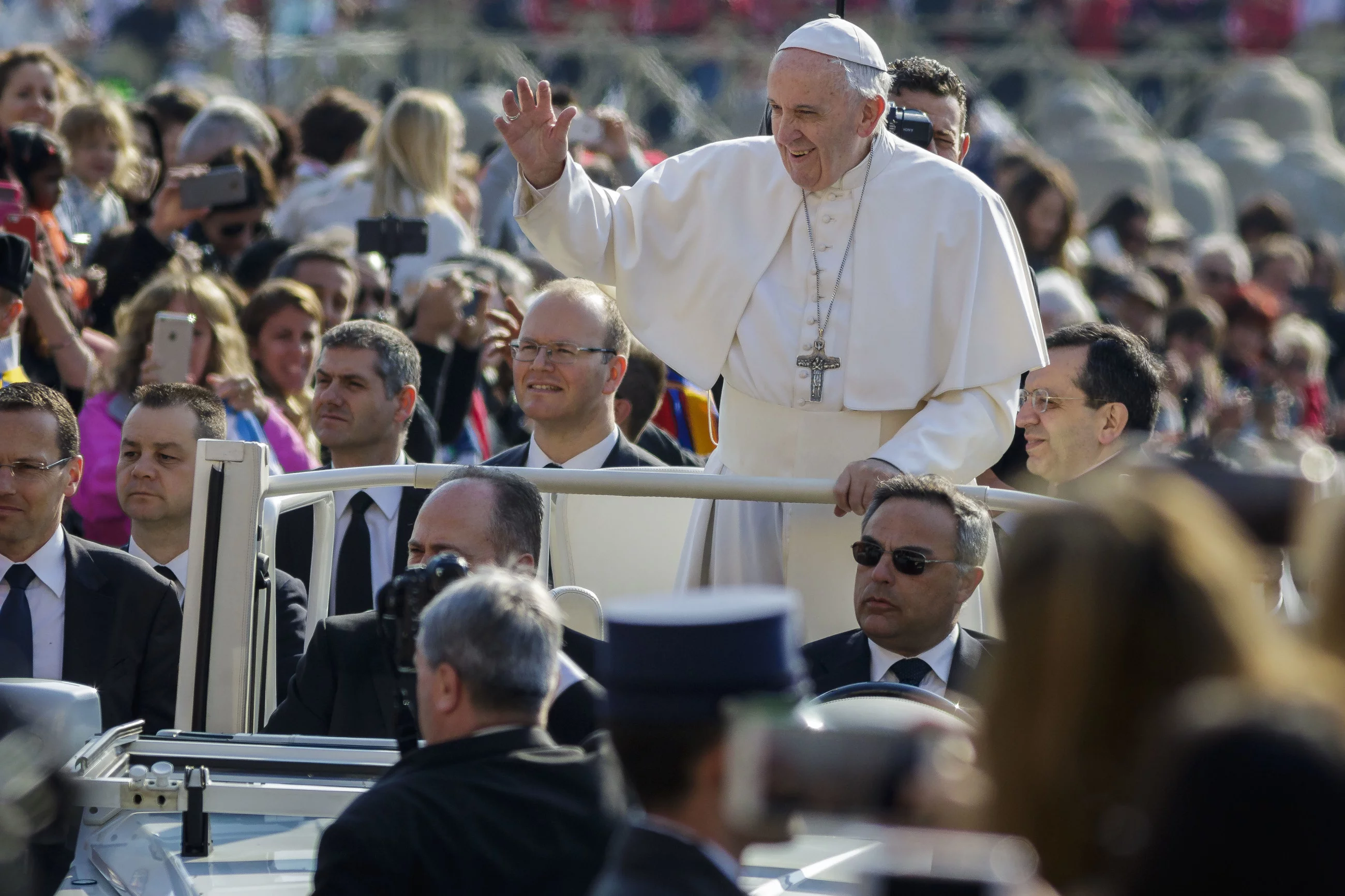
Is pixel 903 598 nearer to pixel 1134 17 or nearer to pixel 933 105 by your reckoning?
pixel 933 105

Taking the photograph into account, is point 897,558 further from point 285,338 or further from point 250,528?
point 285,338

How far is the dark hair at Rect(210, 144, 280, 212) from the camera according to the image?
7.77m

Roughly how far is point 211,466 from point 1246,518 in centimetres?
267

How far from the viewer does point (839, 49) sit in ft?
15.9

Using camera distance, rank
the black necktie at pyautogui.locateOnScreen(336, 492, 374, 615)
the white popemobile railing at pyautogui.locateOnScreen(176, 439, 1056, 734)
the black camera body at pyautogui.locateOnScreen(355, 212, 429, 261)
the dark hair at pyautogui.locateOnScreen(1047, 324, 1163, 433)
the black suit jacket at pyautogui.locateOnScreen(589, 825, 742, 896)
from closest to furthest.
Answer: the black suit jacket at pyautogui.locateOnScreen(589, 825, 742, 896), the white popemobile railing at pyautogui.locateOnScreen(176, 439, 1056, 734), the black necktie at pyautogui.locateOnScreen(336, 492, 374, 615), the dark hair at pyautogui.locateOnScreen(1047, 324, 1163, 433), the black camera body at pyautogui.locateOnScreen(355, 212, 429, 261)

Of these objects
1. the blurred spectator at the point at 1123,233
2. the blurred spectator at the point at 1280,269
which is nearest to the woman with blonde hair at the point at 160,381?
the blurred spectator at the point at 1123,233

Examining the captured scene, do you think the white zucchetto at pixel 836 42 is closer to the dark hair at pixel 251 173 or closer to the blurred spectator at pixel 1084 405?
the blurred spectator at pixel 1084 405

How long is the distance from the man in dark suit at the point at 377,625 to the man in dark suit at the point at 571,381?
131cm

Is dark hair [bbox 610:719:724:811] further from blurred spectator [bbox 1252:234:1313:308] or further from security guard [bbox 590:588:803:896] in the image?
blurred spectator [bbox 1252:234:1313:308]

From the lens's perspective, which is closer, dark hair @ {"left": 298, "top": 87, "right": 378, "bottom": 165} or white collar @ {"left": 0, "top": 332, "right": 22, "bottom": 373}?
white collar @ {"left": 0, "top": 332, "right": 22, "bottom": 373}

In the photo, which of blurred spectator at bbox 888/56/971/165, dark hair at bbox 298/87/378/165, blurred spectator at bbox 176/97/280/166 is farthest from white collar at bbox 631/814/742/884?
dark hair at bbox 298/87/378/165

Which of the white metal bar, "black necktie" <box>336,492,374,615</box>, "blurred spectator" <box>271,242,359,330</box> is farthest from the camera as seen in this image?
"blurred spectator" <box>271,242,359,330</box>

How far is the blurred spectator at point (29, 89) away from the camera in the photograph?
323 inches

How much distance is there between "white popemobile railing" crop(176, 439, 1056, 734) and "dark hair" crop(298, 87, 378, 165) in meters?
5.03
